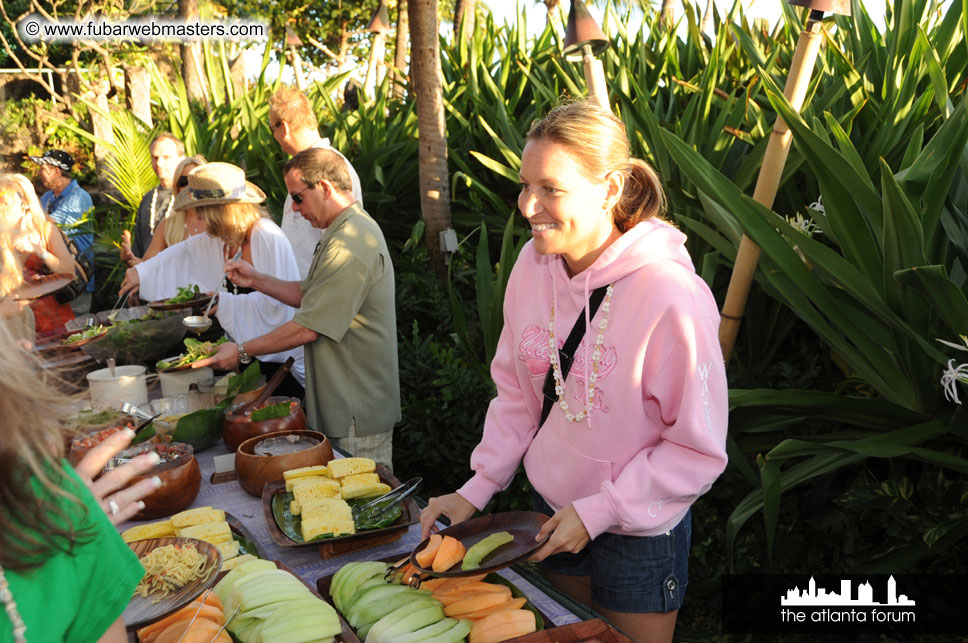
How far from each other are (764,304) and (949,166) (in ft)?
3.11

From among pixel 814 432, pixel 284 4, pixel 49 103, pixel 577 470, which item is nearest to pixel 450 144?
pixel 814 432

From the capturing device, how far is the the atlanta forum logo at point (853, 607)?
246 cm

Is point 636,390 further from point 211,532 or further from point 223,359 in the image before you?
point 223,359

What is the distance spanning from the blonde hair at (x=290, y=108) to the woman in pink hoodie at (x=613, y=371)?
2340 mm

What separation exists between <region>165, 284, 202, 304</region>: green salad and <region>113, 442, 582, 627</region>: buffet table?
129 cm

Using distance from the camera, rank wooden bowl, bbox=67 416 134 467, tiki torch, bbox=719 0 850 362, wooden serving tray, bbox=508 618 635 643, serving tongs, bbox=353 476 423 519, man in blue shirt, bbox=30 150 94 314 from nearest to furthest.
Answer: wooden serving tray, bbox=508 618 635 643 → serving tongs, bbox=353 476 423 519 → wooden bowl, bbox=67 416 134 467 → tiki torch, bbox=719 0 850 362 → man in blue shirt, bbox=30 150 94 314

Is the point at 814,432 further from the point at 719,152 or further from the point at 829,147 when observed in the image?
the point at 719,152

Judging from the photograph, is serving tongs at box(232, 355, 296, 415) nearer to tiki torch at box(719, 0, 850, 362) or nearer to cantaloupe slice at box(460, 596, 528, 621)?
cantaloupe slice at box(460, 596, 528, 621)

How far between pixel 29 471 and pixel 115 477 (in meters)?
0.28

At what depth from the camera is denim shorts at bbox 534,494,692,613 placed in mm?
1609

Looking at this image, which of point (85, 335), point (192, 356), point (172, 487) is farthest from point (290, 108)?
point (172, 487)

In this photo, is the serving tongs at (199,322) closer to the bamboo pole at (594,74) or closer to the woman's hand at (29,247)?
the woman's hand at (29,247)

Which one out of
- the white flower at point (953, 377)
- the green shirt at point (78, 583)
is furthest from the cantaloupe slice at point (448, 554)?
the white flower at point (953, 377)

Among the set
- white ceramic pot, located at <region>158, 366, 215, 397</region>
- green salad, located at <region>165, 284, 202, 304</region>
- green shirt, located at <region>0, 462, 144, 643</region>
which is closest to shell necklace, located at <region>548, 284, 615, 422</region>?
green shirt, located at <region>0, 462, 144, 643</region>
